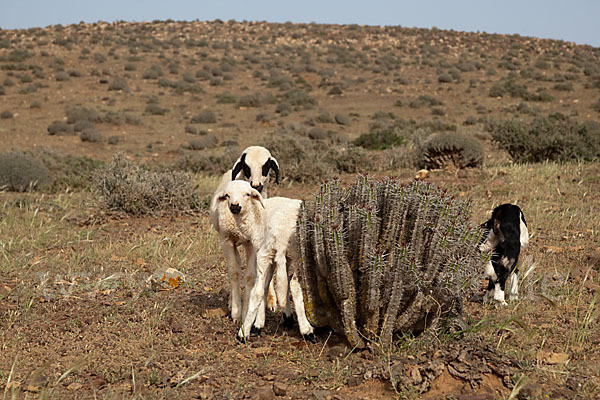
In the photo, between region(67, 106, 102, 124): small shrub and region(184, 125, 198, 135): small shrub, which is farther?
region(67, 106, 102, 124): small shrub

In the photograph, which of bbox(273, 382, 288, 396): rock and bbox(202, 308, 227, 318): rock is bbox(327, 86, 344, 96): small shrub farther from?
bbox(273, 382, 288, 396): rock

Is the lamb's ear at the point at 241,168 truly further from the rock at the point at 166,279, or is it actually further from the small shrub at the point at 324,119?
the small shrub at the point at 324,119

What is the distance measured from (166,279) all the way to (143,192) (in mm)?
3973

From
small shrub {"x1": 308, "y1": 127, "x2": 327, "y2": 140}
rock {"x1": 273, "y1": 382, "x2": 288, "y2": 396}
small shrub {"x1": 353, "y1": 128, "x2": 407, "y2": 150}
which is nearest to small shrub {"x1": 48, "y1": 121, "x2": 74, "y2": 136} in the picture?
small shrub {"x1": 308, "y1": 127, "x2": 327, "y2": 140}

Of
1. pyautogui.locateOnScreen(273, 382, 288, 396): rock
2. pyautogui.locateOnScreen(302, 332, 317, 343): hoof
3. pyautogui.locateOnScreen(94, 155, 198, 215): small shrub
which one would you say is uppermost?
pyautogui.locateOnScreen(273, 382, 288, 396): rock

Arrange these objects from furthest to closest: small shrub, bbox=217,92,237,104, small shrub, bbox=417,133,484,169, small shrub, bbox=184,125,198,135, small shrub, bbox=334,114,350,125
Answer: small shrub, bbox=217,92,237,104, small shrub, bbox=334,114,350,125, small shrub, bbox=184,125,198,135, small shrub, bbox=417,133,484,169

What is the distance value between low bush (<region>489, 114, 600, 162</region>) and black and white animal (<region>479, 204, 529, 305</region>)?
8.47 m

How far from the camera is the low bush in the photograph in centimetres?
1355

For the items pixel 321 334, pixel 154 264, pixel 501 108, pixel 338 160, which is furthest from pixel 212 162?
pixel 501 108

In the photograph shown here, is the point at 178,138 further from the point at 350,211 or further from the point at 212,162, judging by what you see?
the point at 350,211

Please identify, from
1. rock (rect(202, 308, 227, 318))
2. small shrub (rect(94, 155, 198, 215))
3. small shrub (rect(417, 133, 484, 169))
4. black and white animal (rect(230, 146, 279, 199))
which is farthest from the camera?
small shrub (rect(417, 133, 484, 169))

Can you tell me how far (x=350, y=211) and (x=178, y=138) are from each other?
20.3m

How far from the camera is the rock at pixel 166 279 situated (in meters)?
6.27

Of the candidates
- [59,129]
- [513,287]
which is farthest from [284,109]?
[513,287]
